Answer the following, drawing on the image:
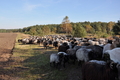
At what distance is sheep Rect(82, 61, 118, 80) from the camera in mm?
3932

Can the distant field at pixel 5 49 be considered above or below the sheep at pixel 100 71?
below

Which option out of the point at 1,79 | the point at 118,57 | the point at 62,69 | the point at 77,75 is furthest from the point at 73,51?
the point at 1,79

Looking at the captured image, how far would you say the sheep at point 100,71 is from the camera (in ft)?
12.9

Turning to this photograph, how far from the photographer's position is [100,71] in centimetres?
417

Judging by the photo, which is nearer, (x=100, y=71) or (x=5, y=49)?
(x=100, y=71)

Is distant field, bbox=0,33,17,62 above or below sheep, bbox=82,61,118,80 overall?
below

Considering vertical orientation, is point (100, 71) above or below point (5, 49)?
above

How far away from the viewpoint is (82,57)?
701cm

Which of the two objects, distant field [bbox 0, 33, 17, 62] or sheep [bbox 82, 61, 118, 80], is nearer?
sheep [bbox 82, 61, 118, 80]

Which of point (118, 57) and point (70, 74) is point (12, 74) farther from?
point (118, 57)

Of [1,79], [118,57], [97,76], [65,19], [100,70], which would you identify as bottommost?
[1,79]

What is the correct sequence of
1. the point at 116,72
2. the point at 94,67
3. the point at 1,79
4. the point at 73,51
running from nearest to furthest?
the point at 116,72 < the point at 94,67 < the point at 1,79 < the point at 73,51

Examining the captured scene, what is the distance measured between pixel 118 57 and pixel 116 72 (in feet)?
4.64

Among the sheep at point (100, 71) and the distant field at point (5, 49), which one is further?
the distant field at point (5, 49)
